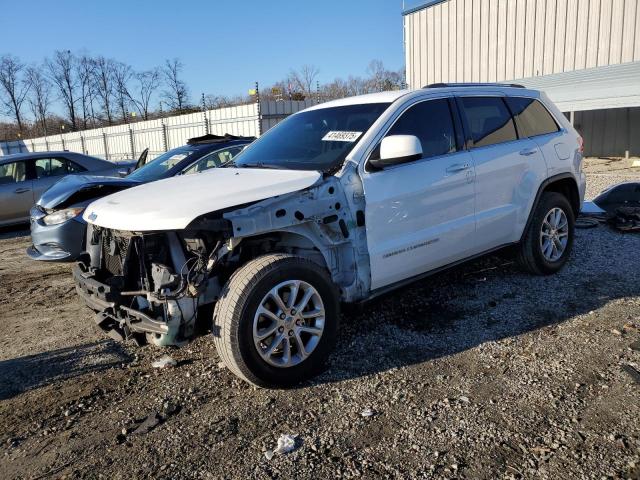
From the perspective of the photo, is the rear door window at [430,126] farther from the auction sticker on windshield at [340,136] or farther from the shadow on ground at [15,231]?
the shadow on ground at [15,231]

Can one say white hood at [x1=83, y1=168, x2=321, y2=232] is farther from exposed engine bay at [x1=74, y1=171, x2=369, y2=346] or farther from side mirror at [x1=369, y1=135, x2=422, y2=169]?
side mirror at [x1=369, y1=135, x2=422, y2=169]

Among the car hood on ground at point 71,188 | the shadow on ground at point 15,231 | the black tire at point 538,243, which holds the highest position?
the car hood on ground at point 71,188

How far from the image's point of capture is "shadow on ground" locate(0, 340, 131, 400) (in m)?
3.72

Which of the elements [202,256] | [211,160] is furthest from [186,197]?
[211,160]

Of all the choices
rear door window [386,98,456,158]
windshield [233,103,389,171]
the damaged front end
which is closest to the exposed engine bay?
the damaged front end

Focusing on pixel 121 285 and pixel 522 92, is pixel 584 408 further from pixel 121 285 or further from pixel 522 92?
pixel 522 92

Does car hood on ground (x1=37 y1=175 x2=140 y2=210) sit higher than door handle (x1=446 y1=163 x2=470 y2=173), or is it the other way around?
door handle (x1=446 y1=163 x2=470 y2=173)

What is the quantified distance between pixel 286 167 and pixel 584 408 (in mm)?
2521

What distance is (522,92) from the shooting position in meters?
5.27

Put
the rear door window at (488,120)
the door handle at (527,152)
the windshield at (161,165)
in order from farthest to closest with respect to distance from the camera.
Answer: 1. the windshield at (161,165)
2. the door handle at (527,152)
3. the rear door window at (488,120)

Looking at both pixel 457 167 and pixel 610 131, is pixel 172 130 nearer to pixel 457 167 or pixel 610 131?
pixel 610 131

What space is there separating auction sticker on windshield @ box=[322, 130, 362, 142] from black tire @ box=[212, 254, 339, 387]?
3.55ft

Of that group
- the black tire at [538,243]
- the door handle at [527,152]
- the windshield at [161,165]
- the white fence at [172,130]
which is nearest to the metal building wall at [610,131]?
the white fence at [172,130]

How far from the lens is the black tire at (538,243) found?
5098mm
